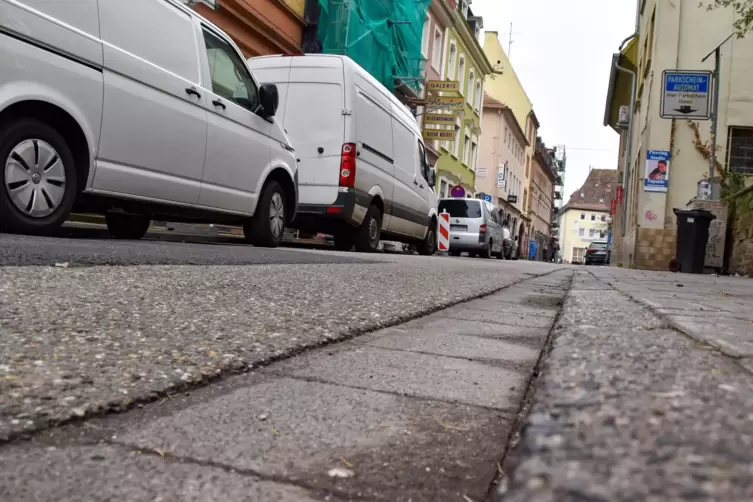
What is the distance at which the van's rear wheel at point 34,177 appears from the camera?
14.5 feet

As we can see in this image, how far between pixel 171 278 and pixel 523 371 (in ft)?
5.97

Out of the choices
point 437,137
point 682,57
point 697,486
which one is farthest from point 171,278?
point 437,137

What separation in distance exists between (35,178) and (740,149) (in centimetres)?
1674

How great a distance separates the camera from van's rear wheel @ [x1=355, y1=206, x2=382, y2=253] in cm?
1025

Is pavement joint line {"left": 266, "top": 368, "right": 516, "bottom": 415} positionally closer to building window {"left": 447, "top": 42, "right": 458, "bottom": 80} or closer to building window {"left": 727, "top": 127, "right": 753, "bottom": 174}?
building window {"left": 727, "top": 127, "right": 753, "bottom": 174}

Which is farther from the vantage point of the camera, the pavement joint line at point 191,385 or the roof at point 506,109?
the roof at point 506,109

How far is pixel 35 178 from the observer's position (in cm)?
461

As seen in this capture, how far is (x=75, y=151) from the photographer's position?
16.2 feet

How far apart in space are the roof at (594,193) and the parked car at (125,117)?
303 feet

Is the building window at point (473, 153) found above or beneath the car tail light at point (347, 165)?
above

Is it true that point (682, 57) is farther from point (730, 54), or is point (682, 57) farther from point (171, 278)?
point (171, 278)

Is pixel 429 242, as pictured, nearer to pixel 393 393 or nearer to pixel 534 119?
pixel 393 393

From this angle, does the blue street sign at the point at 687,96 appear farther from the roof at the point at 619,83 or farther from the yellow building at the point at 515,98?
the yellow building at the point at 515,98

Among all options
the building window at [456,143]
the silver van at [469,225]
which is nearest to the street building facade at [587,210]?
the building window at [456,143]
